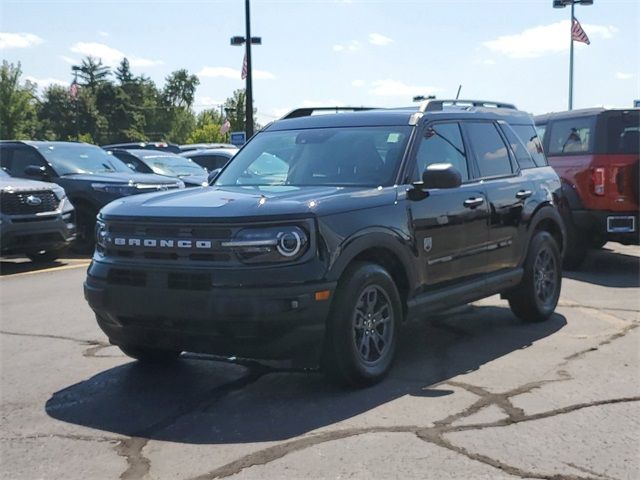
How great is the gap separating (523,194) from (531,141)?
38.6 inches

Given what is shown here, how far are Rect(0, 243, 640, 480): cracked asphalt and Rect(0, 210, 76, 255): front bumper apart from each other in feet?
11.9

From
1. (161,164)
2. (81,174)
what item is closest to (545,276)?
(81,174)

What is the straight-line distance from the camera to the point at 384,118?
6059 mm

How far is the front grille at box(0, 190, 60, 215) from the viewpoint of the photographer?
10.4m

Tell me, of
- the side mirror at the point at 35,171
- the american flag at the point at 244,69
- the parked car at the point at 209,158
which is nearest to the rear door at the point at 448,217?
the side mirror at the point at 35,171

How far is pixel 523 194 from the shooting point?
690cm

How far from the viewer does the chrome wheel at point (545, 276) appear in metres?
7.17

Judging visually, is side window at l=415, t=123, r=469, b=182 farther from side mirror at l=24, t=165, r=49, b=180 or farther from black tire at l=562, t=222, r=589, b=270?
side mirror at l=24, t=165, r=49, b=180

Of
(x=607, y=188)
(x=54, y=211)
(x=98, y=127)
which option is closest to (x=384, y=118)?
(x=607, y=188)

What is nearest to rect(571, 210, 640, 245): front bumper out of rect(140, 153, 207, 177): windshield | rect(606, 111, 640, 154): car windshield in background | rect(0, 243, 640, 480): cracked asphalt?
rect(606, 111, 640, 154): car windshield in background

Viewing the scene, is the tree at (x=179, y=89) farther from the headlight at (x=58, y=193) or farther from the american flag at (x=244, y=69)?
the headlight at (x=58, y=193)

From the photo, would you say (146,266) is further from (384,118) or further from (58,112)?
(58,112)

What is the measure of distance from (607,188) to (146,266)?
22.5 ft

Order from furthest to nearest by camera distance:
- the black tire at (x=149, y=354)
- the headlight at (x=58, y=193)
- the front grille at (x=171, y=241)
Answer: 1. the headlight at (x=58, y=193)
2. the black tire at (x=149, y=354)
3. the front grille at (x=171, y=241)
